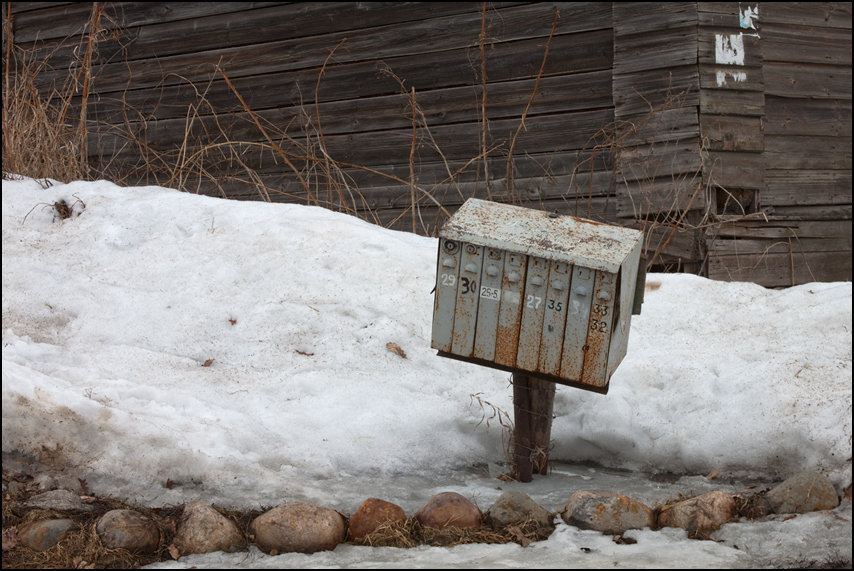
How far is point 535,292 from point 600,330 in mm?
258

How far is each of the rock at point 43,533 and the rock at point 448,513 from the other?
1102mm

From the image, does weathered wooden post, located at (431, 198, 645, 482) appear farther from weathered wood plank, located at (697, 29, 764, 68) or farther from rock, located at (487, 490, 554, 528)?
weathered wood plank, located at (697, 29, 764, 68)

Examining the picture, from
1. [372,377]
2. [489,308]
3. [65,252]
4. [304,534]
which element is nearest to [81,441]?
[304,534]

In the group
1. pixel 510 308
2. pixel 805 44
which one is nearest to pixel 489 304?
pixel 510 308

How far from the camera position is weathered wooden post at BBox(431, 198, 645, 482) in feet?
8.73

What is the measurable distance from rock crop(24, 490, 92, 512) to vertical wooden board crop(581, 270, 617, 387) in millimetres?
1738

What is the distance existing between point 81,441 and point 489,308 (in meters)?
1.55

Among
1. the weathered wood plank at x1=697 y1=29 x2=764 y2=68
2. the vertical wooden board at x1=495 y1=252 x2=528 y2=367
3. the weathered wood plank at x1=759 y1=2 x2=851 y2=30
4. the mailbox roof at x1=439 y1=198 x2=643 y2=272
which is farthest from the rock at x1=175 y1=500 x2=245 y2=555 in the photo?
the weathered wood plank at x1=759 y1=2 x2=851 y2=30

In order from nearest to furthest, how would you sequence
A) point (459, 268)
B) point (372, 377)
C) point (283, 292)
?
point (459, 268) → point (372, 377) → point (283, 292)

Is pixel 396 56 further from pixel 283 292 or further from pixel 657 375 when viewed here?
pixel 657 375

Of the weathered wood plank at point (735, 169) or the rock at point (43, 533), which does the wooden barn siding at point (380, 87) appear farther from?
the rock at point (43, 533)

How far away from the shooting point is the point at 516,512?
101 inches

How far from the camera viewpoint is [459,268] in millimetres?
2777

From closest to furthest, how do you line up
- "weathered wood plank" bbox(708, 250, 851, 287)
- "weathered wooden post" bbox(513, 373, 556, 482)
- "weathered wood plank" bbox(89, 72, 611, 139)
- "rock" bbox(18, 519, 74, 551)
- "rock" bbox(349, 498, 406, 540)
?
"rock" bbox(18, 519, 74, 551)
"rock" bbox(349, 498, 406, 540)
"weathered wooden post" bbox(513, 373, 556, 482)
"weathered wood plank" bbox(708, 250, 851, 287)
"weathered wood plank" bbox(89, 72, 611, 139)
